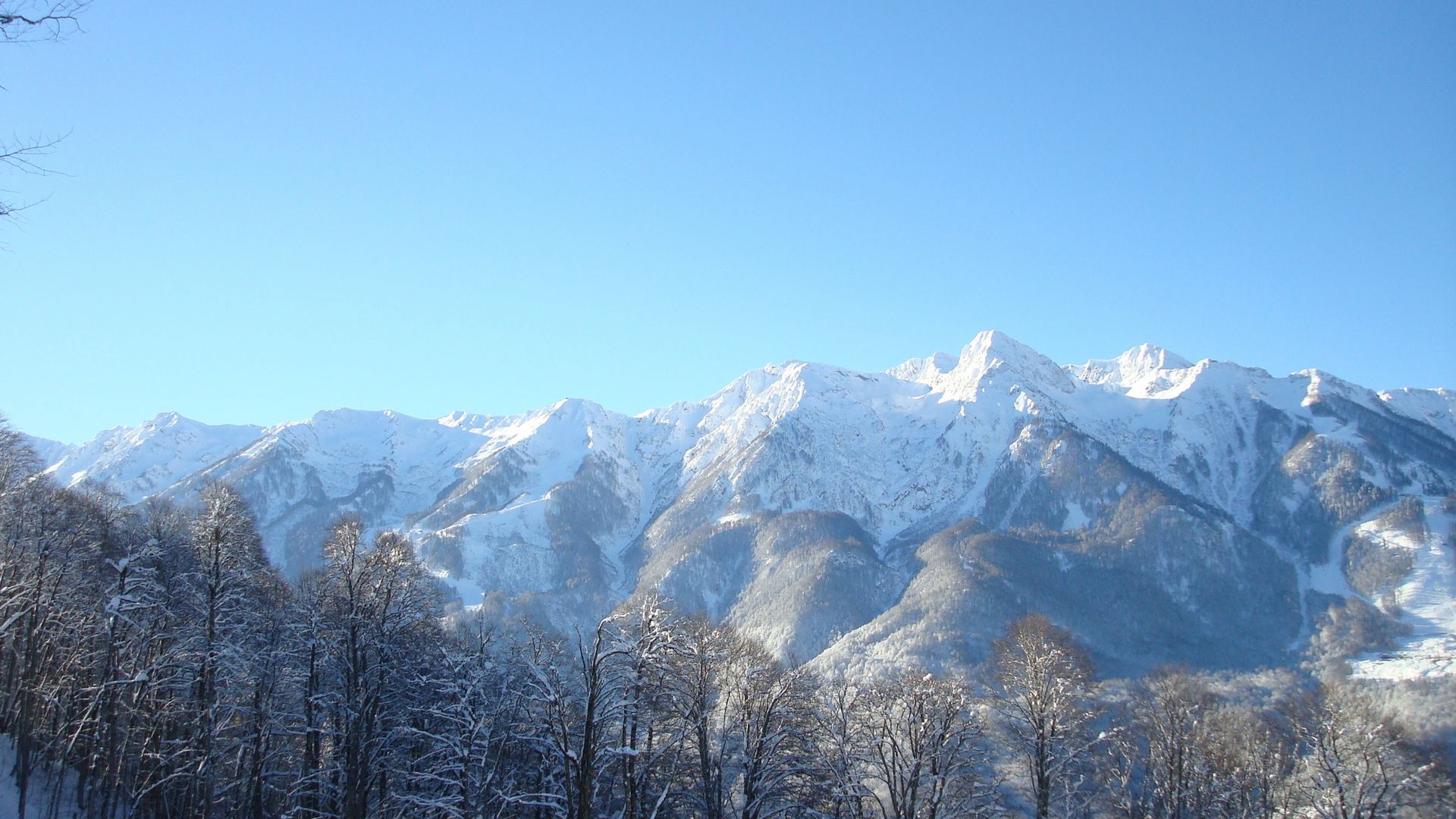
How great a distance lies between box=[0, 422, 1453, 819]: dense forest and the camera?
107ft

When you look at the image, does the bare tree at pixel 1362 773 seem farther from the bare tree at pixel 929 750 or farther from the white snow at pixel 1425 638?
the white snow at pixel 1425 638

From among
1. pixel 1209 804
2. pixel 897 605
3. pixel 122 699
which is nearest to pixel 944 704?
pixel 1209 804

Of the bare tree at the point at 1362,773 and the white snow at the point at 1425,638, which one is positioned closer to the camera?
the bare tree at the point at 1362,773

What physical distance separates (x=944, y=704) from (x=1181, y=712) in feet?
61.8

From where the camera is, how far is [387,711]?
3859 centimetres

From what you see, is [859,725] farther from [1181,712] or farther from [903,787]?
[1181,712]

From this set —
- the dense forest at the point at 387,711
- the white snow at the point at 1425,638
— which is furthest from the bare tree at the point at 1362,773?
the white snow at the point at 1425,638

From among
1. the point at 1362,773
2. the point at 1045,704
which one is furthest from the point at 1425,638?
the point at 1045,704

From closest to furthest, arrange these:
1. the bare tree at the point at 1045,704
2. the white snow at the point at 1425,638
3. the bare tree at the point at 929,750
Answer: the bare tree at the point at 1045,704
the bare tree at the point at 929,750
the white snow at the point at 1425,638

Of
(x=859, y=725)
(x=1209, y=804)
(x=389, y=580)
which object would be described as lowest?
(x=1209, y=804)

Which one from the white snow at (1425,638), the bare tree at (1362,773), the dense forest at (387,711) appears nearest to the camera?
the dense forest at (387,711)

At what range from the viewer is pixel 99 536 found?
50312 millimetres

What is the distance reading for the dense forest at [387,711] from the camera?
1286 inches

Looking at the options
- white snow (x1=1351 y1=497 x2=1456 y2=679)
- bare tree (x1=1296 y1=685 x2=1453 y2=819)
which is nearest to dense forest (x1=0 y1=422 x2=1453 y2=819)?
bare tree (x1=1296 y1=685 x2=1453 y2=819)
